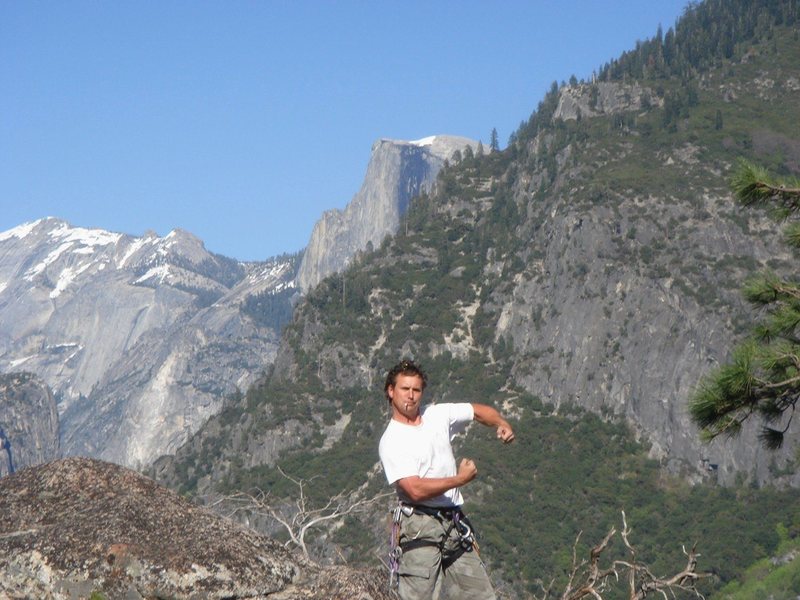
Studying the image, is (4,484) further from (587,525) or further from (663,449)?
(663,449)

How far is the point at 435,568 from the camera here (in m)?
12.3

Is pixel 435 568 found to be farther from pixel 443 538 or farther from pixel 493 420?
pixel 493 420

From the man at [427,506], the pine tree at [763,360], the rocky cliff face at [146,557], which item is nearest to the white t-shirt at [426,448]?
the man at [427,506]

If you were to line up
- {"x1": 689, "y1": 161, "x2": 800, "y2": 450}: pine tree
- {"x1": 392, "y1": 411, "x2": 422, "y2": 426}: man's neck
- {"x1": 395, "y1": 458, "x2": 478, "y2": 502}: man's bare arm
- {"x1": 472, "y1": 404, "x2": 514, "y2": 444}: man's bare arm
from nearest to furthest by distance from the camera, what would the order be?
1. {"x1": 395, "y1": 458, "x2": 478, "y2": 502}: man's bare arm
2. {"x1": 472, "y1": 404, "x2": 514, "y2": 444}: man's bare arm
3. {"x1": 392, "y1": 411, "x2": 422, "y2": 426}: man's neck
4. {"x1": 689, "y1": 161, "x2": 800, "y2": 450}: pine tree

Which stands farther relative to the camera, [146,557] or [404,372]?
[146,557]

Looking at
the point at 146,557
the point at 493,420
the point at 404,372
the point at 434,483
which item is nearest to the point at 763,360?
the point at 493,420

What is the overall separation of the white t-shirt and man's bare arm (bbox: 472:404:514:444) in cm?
8

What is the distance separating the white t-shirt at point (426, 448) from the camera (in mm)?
12133

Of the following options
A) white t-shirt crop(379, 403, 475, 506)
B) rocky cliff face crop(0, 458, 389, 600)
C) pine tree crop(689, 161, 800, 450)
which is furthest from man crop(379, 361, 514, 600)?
pine tree crop(689, 161, 800, 450)

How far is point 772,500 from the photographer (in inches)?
7028

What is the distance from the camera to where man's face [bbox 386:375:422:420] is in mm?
12312

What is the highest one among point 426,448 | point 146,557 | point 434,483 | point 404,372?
point 404,372

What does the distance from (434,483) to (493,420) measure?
3.55ft

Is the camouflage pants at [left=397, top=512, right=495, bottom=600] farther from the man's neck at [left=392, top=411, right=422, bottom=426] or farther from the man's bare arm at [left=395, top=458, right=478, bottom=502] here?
the man's neck at [left=392, top=411, right=422, bottom=426]
